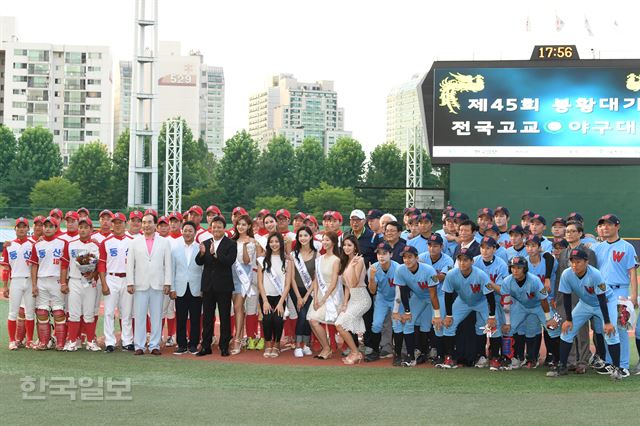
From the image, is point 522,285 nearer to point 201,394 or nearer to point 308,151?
point 201,394

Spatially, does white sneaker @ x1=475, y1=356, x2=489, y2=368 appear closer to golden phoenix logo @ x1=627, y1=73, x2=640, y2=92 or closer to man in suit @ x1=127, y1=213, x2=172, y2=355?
man in suit @ x1=127, y1=213, x2=172, y2=355

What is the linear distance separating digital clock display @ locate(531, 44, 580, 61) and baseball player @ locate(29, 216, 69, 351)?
54.5 feet

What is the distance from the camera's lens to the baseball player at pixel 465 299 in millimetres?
10094

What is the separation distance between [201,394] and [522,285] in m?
3.69

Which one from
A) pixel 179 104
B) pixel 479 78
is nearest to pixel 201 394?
pixel 479 78

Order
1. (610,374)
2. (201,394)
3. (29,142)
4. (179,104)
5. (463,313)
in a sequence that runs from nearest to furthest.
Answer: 1. (201,394)
2. (610,374)
3. (463,313)
4. (29,142)
5. (179,104)

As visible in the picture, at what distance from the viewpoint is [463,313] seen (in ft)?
33.9

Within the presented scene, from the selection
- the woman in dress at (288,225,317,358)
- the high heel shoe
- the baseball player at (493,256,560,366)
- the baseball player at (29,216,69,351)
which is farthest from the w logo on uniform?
the baseball player at (29,216,69,351)

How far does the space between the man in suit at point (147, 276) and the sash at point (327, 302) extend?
1.79 m

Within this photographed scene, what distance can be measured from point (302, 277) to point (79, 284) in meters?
2.71

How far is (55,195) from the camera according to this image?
62750 mm

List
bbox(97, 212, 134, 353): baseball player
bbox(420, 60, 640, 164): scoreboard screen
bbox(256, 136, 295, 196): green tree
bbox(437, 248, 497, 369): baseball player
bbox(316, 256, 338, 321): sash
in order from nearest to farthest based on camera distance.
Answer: bbox(437, 248, 497, 369): baseball player < bbox(316, 256, 338, 321): sash < bbox(97, 212, 134, 353): baseball player < bbox(420, 60, 640, 164): scoreboard screen < bbox(256, 136, 295, 196): green tree

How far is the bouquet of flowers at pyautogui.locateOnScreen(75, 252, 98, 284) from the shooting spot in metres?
11.2

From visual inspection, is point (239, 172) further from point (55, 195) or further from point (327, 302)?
point (327, 302)
